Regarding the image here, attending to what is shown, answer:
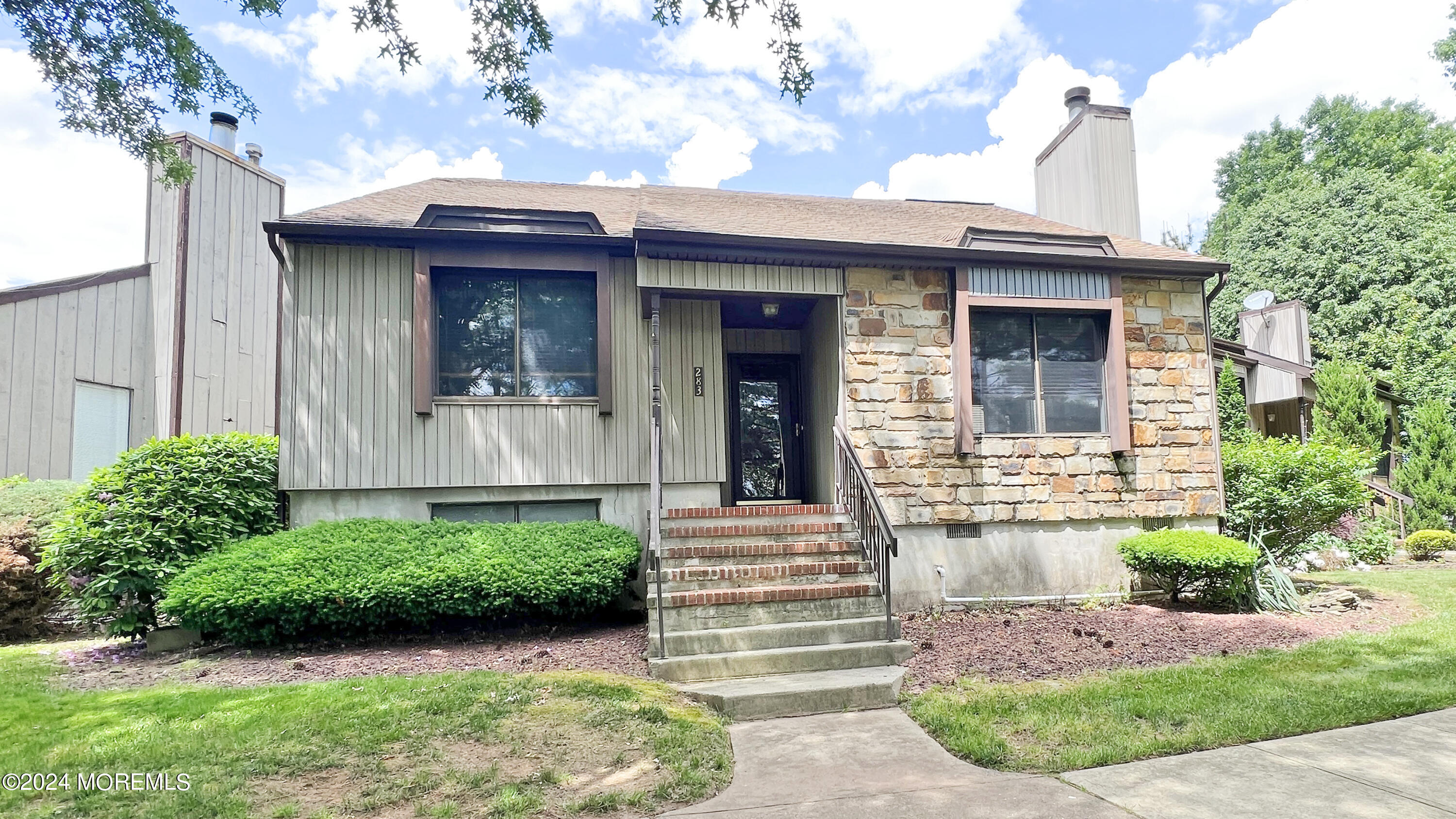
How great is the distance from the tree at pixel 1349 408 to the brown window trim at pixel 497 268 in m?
13.7

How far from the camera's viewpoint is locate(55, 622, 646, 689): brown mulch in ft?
Answer: 16.5

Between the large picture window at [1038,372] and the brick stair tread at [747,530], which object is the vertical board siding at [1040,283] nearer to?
the large picture window at [1038,372]

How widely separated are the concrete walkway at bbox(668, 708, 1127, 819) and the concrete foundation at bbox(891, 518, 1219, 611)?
3.06 meters

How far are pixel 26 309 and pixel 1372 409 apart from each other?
20803 millimetres

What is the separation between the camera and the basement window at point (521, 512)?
7059 millimetres

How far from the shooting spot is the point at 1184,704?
13.5 feet

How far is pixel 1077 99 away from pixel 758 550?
735cm

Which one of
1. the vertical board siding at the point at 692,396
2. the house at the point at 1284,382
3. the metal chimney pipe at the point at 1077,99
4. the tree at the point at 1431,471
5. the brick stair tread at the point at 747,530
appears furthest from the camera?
the house at the point at 1284,382

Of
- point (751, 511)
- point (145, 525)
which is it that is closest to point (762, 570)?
point (751, 511)

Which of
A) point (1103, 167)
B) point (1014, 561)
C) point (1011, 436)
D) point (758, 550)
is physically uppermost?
point (1103, 167)

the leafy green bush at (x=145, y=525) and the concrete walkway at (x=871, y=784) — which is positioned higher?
the leafy green bush at (x=145, y=525)

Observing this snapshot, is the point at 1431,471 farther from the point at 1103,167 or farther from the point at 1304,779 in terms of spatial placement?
the point at 1304,779

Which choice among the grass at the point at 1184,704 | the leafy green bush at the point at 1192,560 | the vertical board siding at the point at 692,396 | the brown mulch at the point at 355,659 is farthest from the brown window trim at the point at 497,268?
the leafy green bush at the point at 1192,560

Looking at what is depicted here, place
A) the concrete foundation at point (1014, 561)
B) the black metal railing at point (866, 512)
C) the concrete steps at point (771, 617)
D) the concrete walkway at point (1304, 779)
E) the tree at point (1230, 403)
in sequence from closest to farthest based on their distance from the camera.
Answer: the concrete walkway at point (1304, 779), the concrete steps at point (771, 617), the black metal railing at point (866, 512), the concrete foundation at point (1014, 561), the tree at point (1230, 403)
